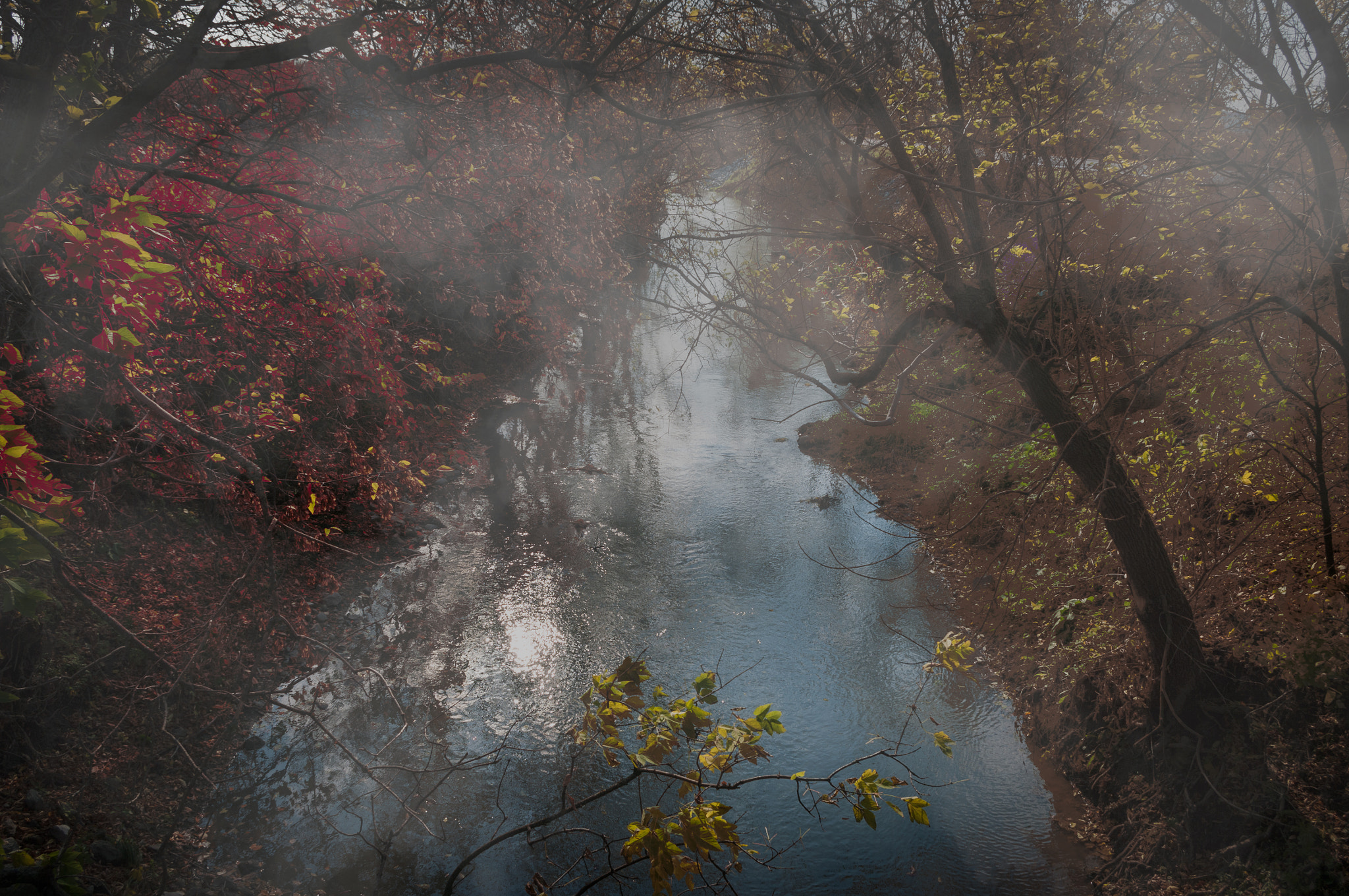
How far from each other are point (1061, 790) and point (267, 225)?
984cm

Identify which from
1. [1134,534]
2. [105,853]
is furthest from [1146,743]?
[105,853]

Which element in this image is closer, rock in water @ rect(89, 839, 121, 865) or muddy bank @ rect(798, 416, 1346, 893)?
muddy bank @ rect(798, 416, 1346, 893)

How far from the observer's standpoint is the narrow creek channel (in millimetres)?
5750

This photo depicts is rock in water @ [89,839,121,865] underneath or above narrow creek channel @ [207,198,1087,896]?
underneath

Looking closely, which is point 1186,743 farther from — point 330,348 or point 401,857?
point 330,348

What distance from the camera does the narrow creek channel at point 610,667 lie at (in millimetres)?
5750

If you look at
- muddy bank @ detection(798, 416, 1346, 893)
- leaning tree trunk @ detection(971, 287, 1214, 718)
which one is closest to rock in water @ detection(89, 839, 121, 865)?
muddy bank @ detection(798, 416, 1346, 893)

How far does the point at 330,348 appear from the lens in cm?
858

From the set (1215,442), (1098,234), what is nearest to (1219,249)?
(1098,234)

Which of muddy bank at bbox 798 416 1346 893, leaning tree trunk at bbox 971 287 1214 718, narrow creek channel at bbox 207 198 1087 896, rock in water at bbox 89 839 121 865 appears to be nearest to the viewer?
muddy bank at bbox 798 416 1346 893

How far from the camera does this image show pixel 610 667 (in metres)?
8.27

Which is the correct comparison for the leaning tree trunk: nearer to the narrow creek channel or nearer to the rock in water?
the narrow creek channel

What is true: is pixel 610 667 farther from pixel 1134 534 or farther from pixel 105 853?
pixel 1134 534

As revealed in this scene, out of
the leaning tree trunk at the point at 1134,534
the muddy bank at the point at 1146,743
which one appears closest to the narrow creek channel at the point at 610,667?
the muddy bank at the point at 1146,743
